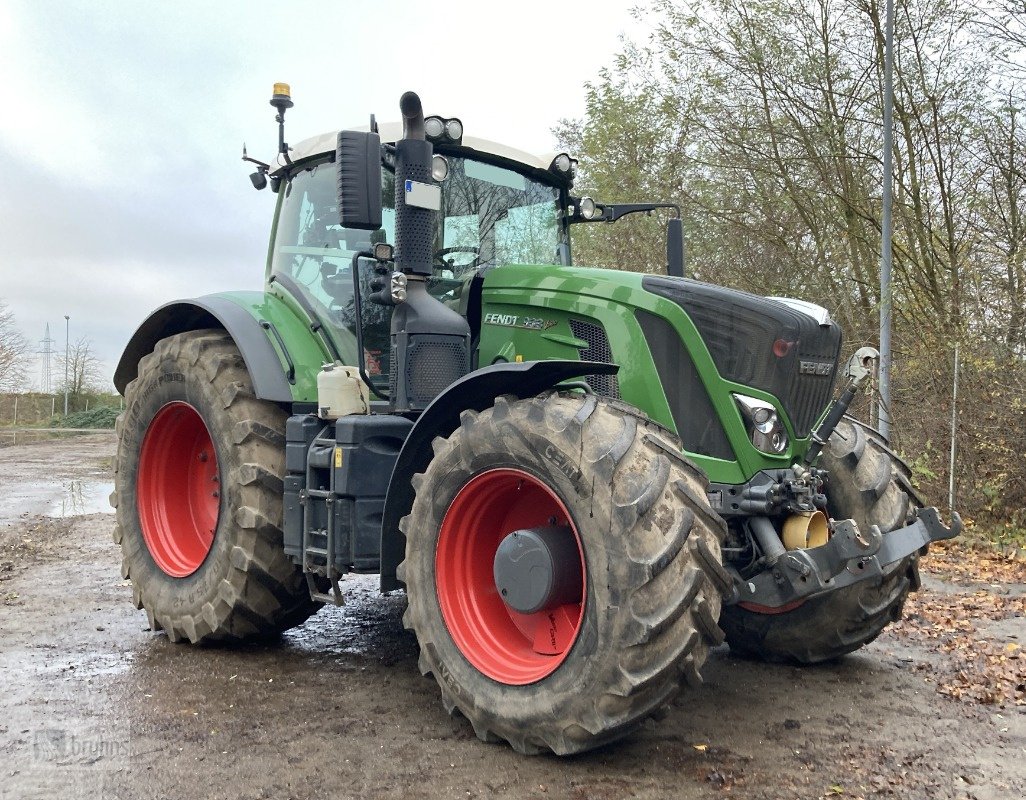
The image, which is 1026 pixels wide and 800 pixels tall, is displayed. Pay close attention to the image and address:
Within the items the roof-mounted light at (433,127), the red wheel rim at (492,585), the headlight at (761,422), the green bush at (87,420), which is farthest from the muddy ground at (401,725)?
the green bush at (87,420)

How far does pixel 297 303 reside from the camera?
569cm

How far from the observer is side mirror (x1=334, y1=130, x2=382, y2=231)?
4.37 metres

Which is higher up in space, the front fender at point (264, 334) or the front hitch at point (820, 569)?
the front fender at point (264, 334)

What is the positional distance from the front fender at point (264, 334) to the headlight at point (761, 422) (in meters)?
2.31

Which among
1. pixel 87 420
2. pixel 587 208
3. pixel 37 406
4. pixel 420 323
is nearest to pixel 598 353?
pixel 420 323

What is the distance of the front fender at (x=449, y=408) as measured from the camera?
403cm

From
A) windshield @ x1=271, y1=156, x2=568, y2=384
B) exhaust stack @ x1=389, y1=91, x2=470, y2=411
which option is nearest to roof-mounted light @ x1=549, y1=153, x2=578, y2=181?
windshield @ x1=271, y1=156, x2=568, y2=384

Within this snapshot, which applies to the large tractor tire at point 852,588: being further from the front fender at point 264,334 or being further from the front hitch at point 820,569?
the front fender at point 264,334

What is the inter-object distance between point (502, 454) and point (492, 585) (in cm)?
72

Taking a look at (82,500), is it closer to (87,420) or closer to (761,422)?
(761,422)

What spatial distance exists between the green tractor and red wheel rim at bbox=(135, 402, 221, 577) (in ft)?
0.05

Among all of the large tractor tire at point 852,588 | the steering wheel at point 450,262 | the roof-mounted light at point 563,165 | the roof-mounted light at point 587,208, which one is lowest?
the large tractor tire at point 852,588

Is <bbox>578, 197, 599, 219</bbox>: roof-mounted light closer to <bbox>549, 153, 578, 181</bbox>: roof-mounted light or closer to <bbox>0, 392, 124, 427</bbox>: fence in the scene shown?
<bbox>549, 153, 578, 181</bbox>: roof-mounted light

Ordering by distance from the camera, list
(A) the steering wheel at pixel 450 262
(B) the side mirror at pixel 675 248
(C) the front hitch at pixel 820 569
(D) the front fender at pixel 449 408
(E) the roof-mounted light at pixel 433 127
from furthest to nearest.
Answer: (B) the side mirror at pixel 675 248 < (A) the steering wheel at pixel 450 262 < (E) the roof-mounted light at pixel 433 127 < (D) the front fender at pixel 449 408 < (C) the front hitch at pixel 820 569
